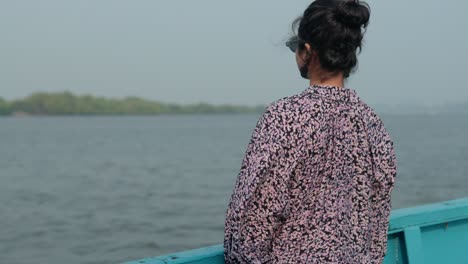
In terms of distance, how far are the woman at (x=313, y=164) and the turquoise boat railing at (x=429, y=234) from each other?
99 centimetres

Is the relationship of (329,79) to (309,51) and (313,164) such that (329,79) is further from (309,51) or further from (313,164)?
(313,164)

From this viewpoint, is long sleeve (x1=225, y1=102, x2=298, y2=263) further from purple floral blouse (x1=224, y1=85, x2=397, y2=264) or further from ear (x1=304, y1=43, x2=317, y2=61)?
ear (x1=304, y1=43, x2=317, y2=61)

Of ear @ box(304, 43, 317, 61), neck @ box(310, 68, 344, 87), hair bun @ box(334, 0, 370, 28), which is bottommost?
neck @ box(310, 68, 344, 87)

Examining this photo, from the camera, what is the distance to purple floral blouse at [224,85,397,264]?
1.93 meters

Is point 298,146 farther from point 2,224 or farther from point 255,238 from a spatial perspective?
point 2,224

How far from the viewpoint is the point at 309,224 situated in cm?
198

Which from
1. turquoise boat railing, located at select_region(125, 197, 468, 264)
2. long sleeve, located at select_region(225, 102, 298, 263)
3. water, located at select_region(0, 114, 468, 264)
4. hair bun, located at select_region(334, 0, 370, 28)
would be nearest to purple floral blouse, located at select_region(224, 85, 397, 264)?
long sleeve, located at select_region(225, 102, 298, 263)

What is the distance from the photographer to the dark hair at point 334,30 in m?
1.95

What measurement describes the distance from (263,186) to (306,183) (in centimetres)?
13

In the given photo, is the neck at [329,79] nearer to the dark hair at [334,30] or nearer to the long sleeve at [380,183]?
the dark hair at [334,30]

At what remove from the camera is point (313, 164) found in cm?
198

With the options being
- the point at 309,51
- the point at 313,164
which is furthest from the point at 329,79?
the point at 313,164

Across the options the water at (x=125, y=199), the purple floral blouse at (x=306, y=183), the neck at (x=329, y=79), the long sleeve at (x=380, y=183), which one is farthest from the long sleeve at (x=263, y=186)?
the water at (x=125, y=199)

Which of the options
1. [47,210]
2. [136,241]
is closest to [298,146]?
[136,241]
